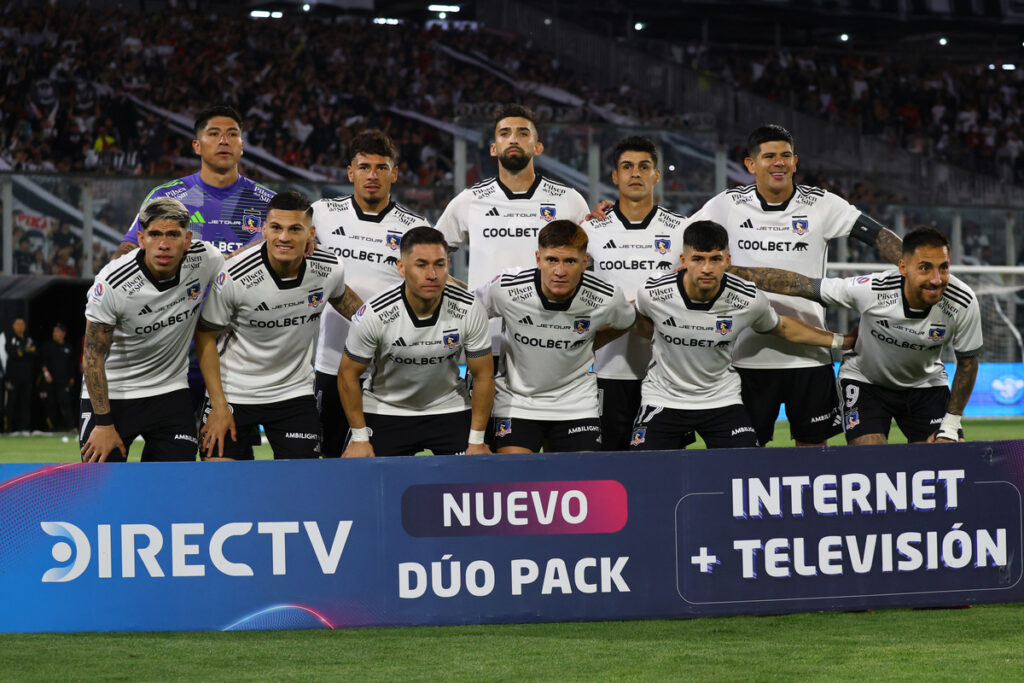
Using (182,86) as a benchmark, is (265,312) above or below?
below

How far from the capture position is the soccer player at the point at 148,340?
216 inches

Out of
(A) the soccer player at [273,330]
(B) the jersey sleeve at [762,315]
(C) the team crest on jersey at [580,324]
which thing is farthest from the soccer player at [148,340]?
(B) the jersey sleeve at [762,315]

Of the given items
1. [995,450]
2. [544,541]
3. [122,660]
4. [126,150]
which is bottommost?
[122,660]

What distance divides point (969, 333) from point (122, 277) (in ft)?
13.9

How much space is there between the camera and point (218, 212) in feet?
20.6

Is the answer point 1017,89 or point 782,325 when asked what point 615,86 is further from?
point 782,325

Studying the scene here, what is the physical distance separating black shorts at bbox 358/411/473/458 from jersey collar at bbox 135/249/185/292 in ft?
3.78

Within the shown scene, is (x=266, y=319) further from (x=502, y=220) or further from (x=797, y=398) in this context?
(x=797, y=398)

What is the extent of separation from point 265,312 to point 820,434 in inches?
120

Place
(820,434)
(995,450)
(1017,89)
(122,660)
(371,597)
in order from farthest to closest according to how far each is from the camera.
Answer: (1017,89)
(820,434)
(995,450)
(371,597)
(122,660)

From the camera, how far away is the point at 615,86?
27.1m

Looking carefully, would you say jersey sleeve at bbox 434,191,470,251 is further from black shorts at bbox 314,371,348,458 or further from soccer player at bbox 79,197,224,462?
soccer player at bbox 79,197,224,462

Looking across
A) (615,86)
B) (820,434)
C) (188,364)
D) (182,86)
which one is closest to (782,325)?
(820,434)

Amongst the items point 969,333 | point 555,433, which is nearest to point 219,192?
point 555,433
